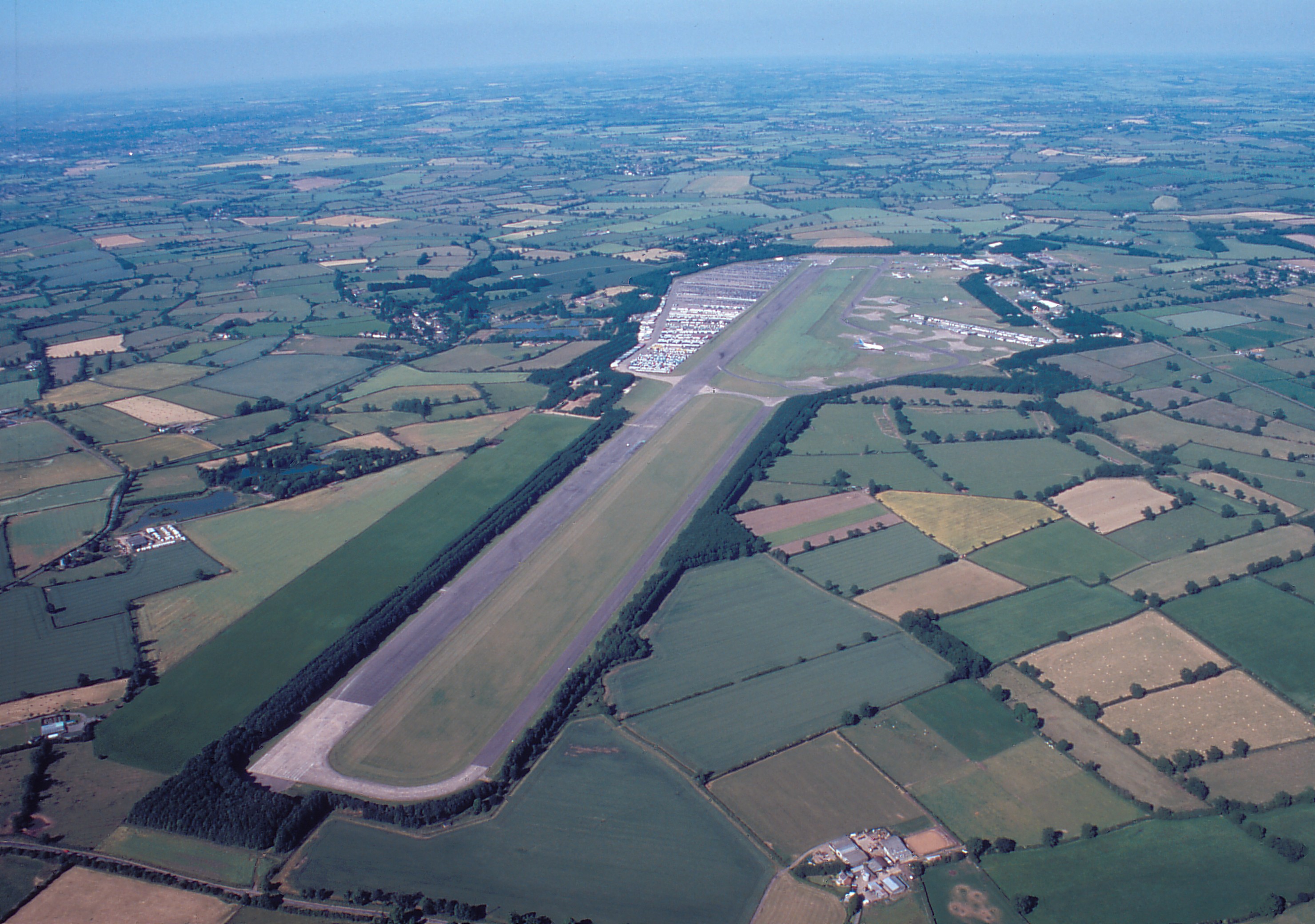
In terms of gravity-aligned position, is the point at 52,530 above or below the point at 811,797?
above

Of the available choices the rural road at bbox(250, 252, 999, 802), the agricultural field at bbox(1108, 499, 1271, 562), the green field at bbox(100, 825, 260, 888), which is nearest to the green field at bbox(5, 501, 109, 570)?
the rural road at bbox(250, 252, 999, 802)

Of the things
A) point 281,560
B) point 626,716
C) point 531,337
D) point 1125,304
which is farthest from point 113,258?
point 1125,304

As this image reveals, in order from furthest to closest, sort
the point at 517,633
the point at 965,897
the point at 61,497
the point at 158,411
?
the point at 158,411 → the point at 61,497 → the point at 517,633 → the point at 965,897

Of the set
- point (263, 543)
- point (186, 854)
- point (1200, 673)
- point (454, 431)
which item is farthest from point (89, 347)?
point (1200, 673)

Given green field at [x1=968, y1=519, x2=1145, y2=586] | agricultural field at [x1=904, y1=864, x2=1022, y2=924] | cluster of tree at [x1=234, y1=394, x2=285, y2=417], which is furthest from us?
cluster of tree at [x1=234, y1=394, x2=285, y2=417]

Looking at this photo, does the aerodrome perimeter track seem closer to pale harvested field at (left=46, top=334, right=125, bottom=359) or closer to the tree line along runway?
the tree line along runway

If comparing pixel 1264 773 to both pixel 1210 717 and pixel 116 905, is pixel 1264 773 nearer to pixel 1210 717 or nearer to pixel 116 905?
pixel 1210 717

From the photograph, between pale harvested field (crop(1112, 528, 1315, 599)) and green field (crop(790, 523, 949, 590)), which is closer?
pale harvested field (crop(1112, 528, 1315, 599))
